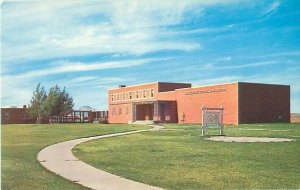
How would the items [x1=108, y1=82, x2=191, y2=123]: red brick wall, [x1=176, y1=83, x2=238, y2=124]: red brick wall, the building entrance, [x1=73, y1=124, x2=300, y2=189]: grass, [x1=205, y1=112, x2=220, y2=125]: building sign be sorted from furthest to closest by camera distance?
the building entrance → [x1=108, y1=82, x2=191, y2=123]: red brick wall → [x1=176, y1=83, x2=238, y2=124]: red brick wall → [x1=205, y1=112, x2=220, y2=125]: building sign → [x1=73, y1=124, x2=300, y2=189]: grass

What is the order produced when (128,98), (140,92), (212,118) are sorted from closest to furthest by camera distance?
(212,118), (140,92), (128,98)

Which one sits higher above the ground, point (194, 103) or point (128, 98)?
point (128, 98)

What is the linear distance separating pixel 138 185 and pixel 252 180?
5.62ft

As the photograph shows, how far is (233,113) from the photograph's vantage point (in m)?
34.1

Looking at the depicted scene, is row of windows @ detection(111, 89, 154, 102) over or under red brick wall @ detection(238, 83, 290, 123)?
over

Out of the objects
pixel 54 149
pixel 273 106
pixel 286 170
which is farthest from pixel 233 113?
pixel 286 170

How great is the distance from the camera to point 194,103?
40062 millimetres

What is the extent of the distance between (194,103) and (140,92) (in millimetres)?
11130

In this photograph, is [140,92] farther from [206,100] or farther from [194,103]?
[206,100]

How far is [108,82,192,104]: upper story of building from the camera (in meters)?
46.4

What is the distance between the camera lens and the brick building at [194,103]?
31.6 m

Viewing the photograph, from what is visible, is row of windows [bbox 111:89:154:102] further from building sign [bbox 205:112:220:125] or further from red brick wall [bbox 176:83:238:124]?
building sign [bbox 205:112:220:125]

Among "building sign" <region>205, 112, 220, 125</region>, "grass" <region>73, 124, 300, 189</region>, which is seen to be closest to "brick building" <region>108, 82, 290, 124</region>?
"building sign" <region>205, 112, 220, 125</region>

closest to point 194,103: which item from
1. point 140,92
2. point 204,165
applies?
point 140,92
